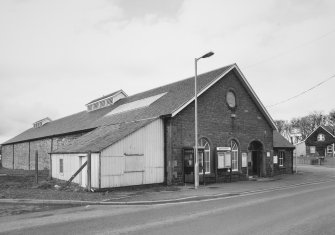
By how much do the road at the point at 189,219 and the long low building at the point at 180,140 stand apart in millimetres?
6726

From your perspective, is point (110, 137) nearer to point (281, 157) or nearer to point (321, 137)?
point (281, 157)

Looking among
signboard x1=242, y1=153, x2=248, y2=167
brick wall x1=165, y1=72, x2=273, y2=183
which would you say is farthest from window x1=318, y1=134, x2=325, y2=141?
signboard x1=242, y1=153, x2=248, y2=167

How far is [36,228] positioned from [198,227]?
169 inches

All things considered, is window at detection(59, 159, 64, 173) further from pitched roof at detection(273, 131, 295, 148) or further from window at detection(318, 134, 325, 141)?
window at detection(318, 134, 325, 141)

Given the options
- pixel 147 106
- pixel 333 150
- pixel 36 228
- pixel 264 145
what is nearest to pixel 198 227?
pixel 36 228

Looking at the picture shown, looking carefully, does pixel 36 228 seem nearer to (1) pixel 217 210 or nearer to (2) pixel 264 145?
(1) pixel 217 210

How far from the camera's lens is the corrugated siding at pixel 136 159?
19.1 meters

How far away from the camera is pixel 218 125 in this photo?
985 inches

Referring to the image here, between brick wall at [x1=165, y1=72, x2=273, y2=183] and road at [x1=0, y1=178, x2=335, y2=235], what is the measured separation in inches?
330

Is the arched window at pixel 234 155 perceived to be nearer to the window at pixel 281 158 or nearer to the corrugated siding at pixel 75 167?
the window at pixel 281 158

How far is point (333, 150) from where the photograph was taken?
223 feet

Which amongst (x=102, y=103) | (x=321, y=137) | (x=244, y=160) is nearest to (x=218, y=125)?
(x=244, y=160)

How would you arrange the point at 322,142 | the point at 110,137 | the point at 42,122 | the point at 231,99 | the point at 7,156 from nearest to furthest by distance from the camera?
the point at 110,137 < the point at 231,99 < the point at 42,122 < the point at 7,156 < the point at 322,142

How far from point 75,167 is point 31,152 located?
26.1 meters
